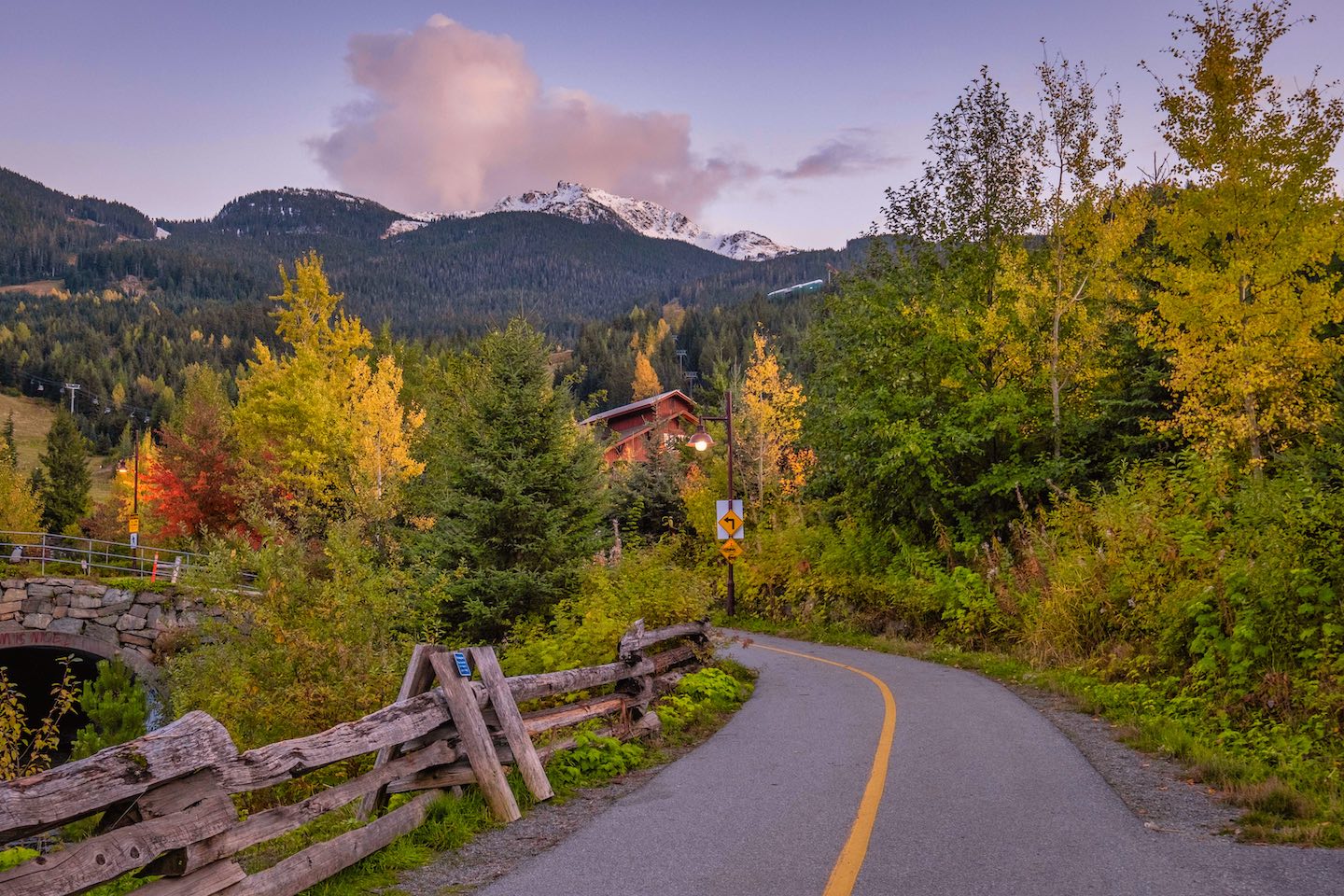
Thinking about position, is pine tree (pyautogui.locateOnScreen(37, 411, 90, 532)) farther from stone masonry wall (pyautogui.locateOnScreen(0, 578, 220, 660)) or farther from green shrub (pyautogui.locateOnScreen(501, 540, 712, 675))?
green shrub (pyautogui.locateOnScreen(501, 540, 712, 675))

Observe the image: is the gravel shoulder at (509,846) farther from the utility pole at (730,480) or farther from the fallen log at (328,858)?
the utility pole at (730,480)

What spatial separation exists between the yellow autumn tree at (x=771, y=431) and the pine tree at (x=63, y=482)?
5947 centimetres

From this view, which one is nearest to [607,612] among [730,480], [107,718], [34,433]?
[107,718]

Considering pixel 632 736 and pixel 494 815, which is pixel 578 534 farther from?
pixel 494 815

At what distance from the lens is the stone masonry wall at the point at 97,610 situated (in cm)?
3022

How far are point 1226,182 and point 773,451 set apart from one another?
72.3 feet

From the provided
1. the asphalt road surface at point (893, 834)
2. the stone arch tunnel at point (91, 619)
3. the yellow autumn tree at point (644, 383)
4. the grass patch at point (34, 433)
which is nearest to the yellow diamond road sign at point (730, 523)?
the stone arch tunnel at point (91, 619)

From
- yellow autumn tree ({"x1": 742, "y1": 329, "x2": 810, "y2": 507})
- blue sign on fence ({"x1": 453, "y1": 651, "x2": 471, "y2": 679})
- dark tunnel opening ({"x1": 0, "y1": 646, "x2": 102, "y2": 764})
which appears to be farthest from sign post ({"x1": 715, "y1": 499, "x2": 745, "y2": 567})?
blue sign on fence ({"x1": 453, "y1": 651, "x2": 471, "y2": 679})

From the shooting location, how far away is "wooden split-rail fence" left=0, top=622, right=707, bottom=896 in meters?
3.72

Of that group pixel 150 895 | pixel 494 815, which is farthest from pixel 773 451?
pixel 150 895

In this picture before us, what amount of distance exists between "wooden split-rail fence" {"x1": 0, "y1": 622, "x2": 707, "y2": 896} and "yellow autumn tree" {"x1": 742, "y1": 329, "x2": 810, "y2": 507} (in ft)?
92.4

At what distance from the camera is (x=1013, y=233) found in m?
24.2

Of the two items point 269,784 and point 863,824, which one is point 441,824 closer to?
point 269,784

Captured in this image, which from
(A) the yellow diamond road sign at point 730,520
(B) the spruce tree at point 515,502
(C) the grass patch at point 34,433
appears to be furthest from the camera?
(C) the grass patch at point 34,433
